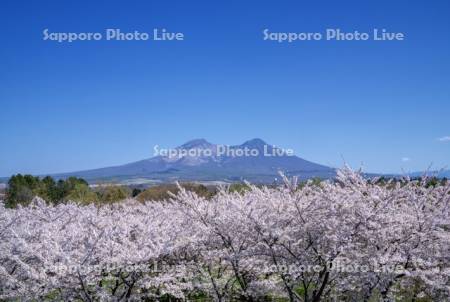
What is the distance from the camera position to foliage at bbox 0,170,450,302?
320 inches

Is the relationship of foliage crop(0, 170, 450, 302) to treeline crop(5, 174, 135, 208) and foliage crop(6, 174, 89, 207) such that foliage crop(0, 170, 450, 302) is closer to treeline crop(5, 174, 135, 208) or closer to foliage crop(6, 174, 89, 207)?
treeline crop(5, 174, 135, 208)

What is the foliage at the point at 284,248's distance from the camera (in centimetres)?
814

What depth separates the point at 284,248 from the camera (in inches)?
353

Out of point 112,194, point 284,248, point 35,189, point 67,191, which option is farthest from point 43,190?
point 284,248

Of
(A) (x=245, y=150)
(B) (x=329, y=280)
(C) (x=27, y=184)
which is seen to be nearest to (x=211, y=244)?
(B) (x=329, y=280)

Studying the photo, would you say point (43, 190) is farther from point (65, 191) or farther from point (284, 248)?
point (284, 248)

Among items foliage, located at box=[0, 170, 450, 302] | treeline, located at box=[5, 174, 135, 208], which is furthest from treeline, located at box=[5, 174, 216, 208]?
foliage, located at box=[0, 170, 450, 302]

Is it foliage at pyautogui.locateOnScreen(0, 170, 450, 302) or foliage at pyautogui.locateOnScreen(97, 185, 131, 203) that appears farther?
foliage at pyautogui.locateOnScreen(97, 185, 131, 203)

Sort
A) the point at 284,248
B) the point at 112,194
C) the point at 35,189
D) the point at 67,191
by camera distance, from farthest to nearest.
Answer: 1. the point at 67,191
2. the point at 35,189
3. the point at 112,194
4. the point at 284,248

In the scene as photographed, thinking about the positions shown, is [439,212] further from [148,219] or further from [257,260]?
[148,219]

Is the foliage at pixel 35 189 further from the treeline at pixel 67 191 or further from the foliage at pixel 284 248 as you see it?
the foliage at pixel 284 248

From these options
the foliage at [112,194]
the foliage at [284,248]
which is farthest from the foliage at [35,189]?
the foliage at [284,248]

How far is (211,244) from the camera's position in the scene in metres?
9.83

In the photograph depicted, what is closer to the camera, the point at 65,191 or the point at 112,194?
the point at 112,194
